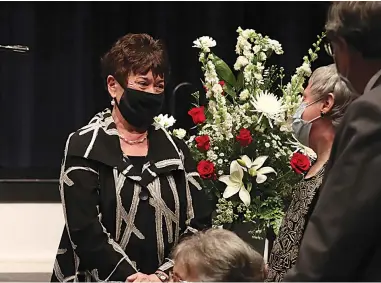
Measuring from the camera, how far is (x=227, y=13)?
14.1 feet

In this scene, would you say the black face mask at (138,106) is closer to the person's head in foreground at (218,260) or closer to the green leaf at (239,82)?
the green leaf at (239,82)

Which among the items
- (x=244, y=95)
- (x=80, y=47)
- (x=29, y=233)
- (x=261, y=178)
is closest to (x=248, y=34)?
(x=244, y=95)

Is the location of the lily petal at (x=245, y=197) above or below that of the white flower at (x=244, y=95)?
below

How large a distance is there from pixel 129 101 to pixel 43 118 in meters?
2.26

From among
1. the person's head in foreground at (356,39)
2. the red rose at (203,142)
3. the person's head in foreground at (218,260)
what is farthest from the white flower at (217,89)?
the person's head in foreground at (356,39)

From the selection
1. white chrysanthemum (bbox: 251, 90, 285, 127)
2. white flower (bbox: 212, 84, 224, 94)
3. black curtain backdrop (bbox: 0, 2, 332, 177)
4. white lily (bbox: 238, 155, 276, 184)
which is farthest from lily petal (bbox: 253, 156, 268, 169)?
black curtain backdrop (bbox: 0, 2, 332, 177)

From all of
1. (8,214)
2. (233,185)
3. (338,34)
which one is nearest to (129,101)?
(233,185)

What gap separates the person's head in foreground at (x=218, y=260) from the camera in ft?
4.76

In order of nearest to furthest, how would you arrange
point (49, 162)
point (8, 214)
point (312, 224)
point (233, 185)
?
1. point (312, 224)
2. point (233, 185)
3. point (8, 214)
4. point (49, 162)

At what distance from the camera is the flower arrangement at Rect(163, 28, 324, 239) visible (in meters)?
2.21

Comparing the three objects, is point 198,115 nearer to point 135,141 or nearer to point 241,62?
point 241,62

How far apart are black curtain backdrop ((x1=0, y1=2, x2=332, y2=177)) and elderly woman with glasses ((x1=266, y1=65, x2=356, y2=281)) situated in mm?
2107

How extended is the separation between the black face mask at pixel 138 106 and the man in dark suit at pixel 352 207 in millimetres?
917

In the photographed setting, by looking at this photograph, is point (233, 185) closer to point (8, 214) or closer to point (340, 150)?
point (340, 150)
